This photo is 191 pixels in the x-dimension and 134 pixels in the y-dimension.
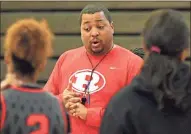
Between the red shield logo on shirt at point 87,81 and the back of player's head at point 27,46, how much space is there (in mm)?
871

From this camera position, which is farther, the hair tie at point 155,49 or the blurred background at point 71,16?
the blurred background at point 71,16

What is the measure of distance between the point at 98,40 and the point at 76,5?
297 centimetres

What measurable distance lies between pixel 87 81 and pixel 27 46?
97 cm

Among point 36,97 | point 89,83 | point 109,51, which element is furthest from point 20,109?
point 109,51

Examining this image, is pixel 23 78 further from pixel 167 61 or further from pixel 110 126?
pixel 167 61

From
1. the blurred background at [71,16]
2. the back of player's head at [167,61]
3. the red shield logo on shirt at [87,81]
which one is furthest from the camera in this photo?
the blurred background at [71,16]

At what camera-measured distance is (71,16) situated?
6.53 meters

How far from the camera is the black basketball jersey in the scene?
2496mm

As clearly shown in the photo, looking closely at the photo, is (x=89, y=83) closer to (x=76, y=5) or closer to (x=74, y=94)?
(x=74, y=94)

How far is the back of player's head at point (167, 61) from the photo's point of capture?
2.49 m

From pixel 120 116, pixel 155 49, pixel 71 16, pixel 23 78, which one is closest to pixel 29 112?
pixel 23 78

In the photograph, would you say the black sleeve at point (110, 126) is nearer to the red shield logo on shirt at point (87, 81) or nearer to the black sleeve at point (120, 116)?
the black sleeve at point (120, 116)

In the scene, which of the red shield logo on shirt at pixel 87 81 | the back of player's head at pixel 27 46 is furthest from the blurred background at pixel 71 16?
the back of player's head at pixel 27 46

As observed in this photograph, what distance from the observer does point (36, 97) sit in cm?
257
